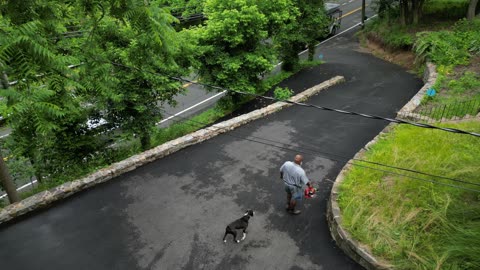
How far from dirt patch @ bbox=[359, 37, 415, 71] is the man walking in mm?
15300

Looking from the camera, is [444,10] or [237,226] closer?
[237,226]

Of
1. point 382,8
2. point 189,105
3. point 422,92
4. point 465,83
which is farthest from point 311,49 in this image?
point 465,83

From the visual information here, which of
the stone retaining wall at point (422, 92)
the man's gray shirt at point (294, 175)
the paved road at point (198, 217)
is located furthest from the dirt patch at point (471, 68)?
the man's gray shirt at point (294, 175)

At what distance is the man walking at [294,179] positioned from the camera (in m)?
7.75

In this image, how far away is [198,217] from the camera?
8.41 m

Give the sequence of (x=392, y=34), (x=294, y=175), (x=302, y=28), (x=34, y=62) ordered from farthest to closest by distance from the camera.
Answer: (x=392, y=34)
(x=302, y=28)
(x=294, y=175)
(x=34, y=62)

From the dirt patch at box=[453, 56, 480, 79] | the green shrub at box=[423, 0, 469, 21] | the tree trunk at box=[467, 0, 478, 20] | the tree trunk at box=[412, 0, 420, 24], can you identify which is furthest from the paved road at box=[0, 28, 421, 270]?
the green shrub at box=[423, 0, 469, 21]

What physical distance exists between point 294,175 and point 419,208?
8.71 ft

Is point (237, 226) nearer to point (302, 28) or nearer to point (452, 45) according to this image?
point (302, 28)

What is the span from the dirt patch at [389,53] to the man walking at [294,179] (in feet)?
50.2

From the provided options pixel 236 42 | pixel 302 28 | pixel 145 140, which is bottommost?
pixel 145 140

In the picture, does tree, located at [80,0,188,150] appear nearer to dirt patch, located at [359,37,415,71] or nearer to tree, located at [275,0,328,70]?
tree, located at [275,0,328,70]

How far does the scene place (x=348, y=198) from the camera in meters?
8.28

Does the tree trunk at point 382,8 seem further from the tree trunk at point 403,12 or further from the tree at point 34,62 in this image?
the tree at point 34,62
